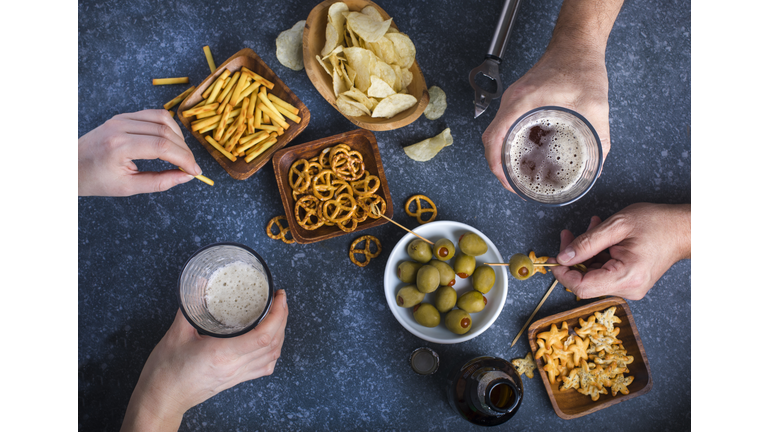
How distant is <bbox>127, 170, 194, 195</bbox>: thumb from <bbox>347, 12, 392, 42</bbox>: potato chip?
74cm

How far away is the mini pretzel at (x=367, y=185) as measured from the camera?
149 centimetres

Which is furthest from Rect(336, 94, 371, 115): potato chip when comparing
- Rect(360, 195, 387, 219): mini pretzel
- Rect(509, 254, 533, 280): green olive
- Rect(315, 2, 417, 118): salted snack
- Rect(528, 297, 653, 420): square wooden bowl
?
Rect(528, 297, 653, 420): square wooden bowl

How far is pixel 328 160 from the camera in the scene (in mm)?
1521

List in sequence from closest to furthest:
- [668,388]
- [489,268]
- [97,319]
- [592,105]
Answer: [592,105]
[489,268]
[97,319]
[668,388]

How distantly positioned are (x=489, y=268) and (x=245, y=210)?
948 millimetres

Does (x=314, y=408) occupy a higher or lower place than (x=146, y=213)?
lower

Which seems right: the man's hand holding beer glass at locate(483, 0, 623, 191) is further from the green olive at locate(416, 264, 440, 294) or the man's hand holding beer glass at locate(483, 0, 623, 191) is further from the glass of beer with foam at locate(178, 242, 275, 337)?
the glass of beer with foam at locate(178, 242, 275, 337)

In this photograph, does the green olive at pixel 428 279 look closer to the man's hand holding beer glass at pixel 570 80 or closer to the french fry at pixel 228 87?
the man's hand holding beer glass at pixel 570 80

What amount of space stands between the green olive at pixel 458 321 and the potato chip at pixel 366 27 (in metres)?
0.98

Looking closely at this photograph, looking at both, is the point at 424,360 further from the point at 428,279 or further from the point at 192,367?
the point at 192,367

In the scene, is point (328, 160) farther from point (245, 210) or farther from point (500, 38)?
point (500, 38)

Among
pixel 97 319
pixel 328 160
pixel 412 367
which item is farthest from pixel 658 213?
pixel 97 319

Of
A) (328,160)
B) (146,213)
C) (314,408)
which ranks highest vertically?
(328,160)

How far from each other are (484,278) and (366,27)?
952 mm
